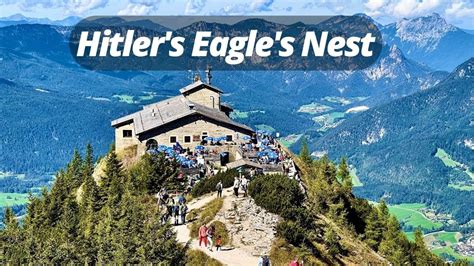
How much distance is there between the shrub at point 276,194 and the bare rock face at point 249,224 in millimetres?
594

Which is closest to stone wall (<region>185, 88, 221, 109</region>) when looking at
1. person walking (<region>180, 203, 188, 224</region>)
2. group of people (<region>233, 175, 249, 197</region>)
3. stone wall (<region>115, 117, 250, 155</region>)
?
stone wall (<region>115, 117, 250, 155</region>)

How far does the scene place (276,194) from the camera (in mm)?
55844

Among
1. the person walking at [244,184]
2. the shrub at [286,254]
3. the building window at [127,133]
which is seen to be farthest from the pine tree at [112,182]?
the building window at [127,133]

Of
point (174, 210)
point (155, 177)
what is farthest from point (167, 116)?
point (174, 210)

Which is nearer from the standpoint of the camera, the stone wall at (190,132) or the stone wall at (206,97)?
the stone wall at (190,132)

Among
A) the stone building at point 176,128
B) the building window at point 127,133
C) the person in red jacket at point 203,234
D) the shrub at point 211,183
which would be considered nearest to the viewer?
the person in red jacket at point 203,234

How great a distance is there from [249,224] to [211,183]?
37.7 ft

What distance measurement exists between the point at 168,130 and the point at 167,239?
46.2 meters

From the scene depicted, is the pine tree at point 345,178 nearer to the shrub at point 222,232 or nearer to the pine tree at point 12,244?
the pine tree at point 12,244

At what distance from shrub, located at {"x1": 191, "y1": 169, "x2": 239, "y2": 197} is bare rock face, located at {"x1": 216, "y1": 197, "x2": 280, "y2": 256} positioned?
7226mm

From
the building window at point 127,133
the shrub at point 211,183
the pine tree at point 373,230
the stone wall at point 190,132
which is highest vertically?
the building window at point 127,133

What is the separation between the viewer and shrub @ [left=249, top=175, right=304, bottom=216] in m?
55.0

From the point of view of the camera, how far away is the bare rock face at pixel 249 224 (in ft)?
170

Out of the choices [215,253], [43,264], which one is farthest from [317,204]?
[43,264]
